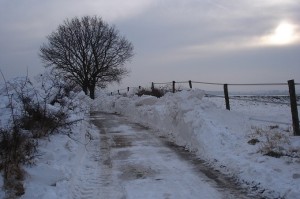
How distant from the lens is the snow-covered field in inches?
279

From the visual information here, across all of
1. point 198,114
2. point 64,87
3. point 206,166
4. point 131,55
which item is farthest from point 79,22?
point 206,166

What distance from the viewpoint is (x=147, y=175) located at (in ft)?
27.6

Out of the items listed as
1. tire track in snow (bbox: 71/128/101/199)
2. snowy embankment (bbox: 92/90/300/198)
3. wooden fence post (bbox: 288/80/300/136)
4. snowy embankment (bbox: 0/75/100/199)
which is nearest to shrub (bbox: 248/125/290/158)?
snowy embankment (bbox: 92/90/300/198)

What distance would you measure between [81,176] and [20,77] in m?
5.76

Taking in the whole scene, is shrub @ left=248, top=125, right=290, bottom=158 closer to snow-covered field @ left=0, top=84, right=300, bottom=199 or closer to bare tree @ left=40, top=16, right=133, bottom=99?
snow-covered field @ left=0, top=84, right=300, bottom=199

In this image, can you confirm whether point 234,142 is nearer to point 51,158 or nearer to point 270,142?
point 270,142

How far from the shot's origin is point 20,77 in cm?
1302

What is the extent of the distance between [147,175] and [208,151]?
2.31 metres

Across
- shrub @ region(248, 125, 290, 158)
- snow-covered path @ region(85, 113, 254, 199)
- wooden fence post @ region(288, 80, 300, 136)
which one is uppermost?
wooden fence post @ region(288, 80, 300, 136)

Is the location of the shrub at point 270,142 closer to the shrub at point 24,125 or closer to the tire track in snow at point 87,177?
the tire track in snow at point 87,177

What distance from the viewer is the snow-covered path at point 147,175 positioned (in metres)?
7.21

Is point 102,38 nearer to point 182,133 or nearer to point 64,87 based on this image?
point 64,87

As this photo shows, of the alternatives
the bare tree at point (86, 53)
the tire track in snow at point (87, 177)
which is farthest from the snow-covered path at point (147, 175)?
the bare tree at point (86, 53)

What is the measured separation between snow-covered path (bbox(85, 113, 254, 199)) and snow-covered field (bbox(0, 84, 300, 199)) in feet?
0.79
